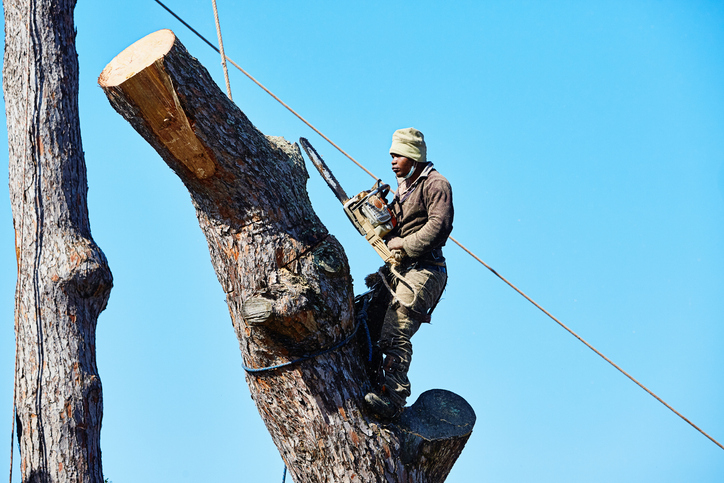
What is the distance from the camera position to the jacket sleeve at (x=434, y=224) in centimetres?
470

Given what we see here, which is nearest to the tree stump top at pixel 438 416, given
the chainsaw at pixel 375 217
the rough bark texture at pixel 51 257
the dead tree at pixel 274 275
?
the dead tree at pixel 274 275

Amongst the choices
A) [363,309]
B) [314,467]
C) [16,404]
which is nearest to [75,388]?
[16,404]

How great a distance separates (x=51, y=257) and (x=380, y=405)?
2.34m

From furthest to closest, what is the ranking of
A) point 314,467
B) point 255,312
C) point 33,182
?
point 33,182
point 314,467
point 255,312

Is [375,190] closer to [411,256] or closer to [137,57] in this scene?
[411,256]

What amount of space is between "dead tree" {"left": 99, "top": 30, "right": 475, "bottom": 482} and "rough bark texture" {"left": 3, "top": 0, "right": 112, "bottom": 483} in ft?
3.11

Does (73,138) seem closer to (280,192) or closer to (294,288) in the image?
(280,192)

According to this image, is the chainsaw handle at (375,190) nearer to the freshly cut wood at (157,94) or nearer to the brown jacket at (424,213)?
the brown jacket at (424,213)

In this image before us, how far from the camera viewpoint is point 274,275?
4.18m

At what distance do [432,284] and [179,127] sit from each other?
2.02 m

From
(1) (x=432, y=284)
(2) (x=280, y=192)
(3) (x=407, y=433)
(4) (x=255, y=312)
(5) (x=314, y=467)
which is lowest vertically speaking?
(5) (x=314, y=467)

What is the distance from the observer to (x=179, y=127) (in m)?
4.05

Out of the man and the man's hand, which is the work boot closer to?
the man

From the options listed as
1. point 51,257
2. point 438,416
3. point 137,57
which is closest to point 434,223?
point 438,416
